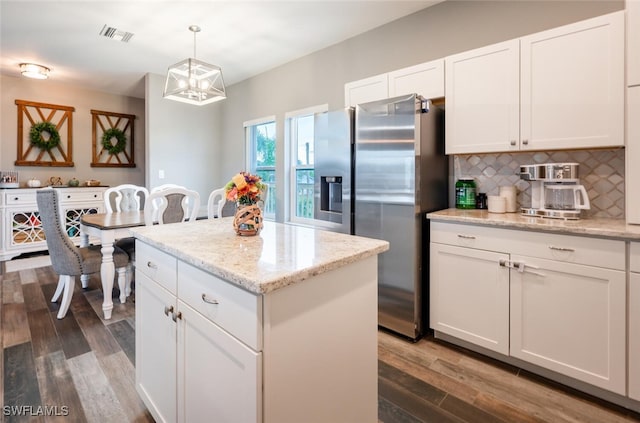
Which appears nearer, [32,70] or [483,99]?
[483,99]

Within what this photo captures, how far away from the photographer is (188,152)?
197 inches

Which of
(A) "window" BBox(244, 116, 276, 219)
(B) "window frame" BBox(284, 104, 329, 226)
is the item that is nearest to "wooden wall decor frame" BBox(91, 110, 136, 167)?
(A) "window" BBox(244, 116, 276, 219)

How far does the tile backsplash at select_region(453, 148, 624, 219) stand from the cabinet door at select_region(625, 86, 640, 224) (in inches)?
13.3

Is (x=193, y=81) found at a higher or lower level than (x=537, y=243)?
higher

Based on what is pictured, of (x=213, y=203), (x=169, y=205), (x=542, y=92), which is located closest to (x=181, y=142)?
(x=213, y=203)

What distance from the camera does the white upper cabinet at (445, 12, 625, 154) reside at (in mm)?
1764

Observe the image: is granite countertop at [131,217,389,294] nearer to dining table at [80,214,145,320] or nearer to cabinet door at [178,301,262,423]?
cabinet door at [178,301,262,423]

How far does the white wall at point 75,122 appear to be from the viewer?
4.68m

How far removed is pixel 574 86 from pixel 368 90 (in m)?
1.49

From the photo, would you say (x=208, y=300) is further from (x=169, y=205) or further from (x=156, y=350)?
(x=169, y=205)

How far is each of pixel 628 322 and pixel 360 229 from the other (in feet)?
5.28

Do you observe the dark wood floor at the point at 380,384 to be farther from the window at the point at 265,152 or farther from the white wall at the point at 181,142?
the white wall at the point at 181,142

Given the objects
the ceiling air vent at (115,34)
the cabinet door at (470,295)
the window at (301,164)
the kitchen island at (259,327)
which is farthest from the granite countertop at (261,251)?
the ceiling air vent at (115,34)

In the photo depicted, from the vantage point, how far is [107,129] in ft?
18.1
